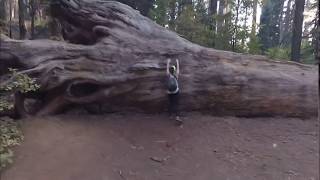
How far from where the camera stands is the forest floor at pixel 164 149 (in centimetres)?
701

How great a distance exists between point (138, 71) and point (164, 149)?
1899 mm

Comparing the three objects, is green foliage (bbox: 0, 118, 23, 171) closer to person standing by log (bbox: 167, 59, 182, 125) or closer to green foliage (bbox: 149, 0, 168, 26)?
person standing by log (bbox: 167, 59, 182, 125)

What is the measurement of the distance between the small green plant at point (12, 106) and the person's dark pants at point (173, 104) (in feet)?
8.81

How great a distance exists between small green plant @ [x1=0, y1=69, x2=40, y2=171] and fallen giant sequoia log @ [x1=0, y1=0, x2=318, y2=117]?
1.28 feet

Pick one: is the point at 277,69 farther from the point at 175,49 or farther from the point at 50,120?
the point at 50,120

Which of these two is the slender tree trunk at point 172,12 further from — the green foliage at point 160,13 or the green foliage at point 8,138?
the green foliage at point 8,138

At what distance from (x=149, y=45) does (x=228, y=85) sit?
75.8 inches

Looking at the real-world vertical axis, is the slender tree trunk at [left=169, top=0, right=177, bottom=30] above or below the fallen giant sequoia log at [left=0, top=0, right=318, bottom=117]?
above

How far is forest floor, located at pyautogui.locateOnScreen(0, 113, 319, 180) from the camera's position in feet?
23.0

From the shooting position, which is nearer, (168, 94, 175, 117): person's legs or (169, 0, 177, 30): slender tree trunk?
(168, 94, 175, 117): person's legs

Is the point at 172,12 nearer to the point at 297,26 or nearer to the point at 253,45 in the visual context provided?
the point at 253,45

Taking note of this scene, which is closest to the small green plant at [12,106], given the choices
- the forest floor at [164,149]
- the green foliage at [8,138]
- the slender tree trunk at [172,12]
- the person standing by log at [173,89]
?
the green foliage at [8,138]

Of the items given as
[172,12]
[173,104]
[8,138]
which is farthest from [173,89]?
[172,12]

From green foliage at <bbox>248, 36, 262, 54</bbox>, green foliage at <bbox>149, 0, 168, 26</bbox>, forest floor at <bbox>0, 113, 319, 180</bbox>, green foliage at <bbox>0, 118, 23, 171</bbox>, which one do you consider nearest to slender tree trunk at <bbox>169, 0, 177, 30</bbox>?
green foliage at <bbox>149, 0, 168, 26</bbox>
